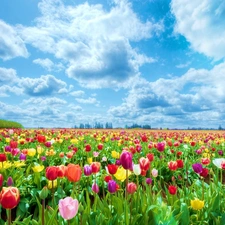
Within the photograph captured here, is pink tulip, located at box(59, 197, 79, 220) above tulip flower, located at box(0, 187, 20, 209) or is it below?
below

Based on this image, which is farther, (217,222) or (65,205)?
(217,222)

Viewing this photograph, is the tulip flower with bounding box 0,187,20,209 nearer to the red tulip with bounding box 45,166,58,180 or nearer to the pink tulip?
the pink tulip

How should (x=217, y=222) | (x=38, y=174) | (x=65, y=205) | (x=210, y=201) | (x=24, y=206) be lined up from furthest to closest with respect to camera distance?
1. (x=38, y=174)
2. (x=24, y=206)
3. (x=210, y=201)
4. (x=217, y=222)
5. (x=65, y=205)

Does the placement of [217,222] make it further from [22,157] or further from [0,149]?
[0,149]

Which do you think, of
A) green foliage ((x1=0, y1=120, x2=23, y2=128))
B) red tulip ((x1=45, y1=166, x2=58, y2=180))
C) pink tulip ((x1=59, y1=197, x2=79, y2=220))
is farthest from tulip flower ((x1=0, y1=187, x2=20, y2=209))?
green foliage ((x1=0, y1=120, x2=23, y2=128))

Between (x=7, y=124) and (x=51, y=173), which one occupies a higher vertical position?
(x=7, y=124)

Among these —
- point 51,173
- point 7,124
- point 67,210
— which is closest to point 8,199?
point 67,210

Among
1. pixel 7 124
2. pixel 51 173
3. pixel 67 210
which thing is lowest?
pixel 67 210

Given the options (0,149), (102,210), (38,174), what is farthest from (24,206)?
(0,149)

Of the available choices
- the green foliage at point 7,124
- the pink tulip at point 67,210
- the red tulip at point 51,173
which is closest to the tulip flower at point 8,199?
the pink tulip at point 67,210

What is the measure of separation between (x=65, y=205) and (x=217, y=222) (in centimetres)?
156

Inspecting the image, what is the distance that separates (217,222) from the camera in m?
2.49

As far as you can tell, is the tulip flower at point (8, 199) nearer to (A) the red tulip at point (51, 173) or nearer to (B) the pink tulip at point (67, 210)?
(B) the pink tulip at point (67, 210)

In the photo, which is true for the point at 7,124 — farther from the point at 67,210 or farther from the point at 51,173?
the point at 67,210
